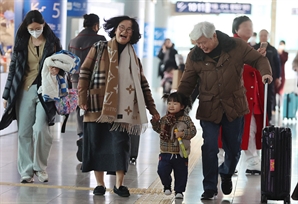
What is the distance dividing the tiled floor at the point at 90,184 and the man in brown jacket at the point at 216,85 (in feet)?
1.61

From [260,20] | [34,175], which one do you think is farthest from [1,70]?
A: [260,20]

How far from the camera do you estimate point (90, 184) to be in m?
7.73

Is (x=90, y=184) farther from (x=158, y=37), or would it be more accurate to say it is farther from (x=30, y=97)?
(x=158, y=37)

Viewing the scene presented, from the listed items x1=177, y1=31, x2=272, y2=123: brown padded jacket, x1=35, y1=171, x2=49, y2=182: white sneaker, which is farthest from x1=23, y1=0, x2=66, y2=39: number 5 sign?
x1=177, y1=31, x2=272, y2=123: brown padded jacket

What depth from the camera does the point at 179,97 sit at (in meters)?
6.85

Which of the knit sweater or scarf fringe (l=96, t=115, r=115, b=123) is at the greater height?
scarf fringe (l=96, t=115, r=115, b=123)

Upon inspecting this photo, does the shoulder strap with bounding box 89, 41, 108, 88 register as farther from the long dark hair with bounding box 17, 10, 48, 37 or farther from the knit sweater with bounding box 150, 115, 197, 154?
the long dark hair with bounding box 17, 10, 48, 37

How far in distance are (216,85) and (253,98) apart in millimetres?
1744

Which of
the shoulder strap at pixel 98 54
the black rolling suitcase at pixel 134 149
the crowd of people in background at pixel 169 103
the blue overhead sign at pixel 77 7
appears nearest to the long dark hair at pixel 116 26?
the crowd of people in background at pixel 169 103

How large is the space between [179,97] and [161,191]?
1.10 m

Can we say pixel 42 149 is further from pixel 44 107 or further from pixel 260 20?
pixel 260 20

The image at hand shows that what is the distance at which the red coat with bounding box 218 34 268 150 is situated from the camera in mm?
8500

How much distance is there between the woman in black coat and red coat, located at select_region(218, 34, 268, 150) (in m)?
2.11

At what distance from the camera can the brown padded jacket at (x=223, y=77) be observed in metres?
6.86
